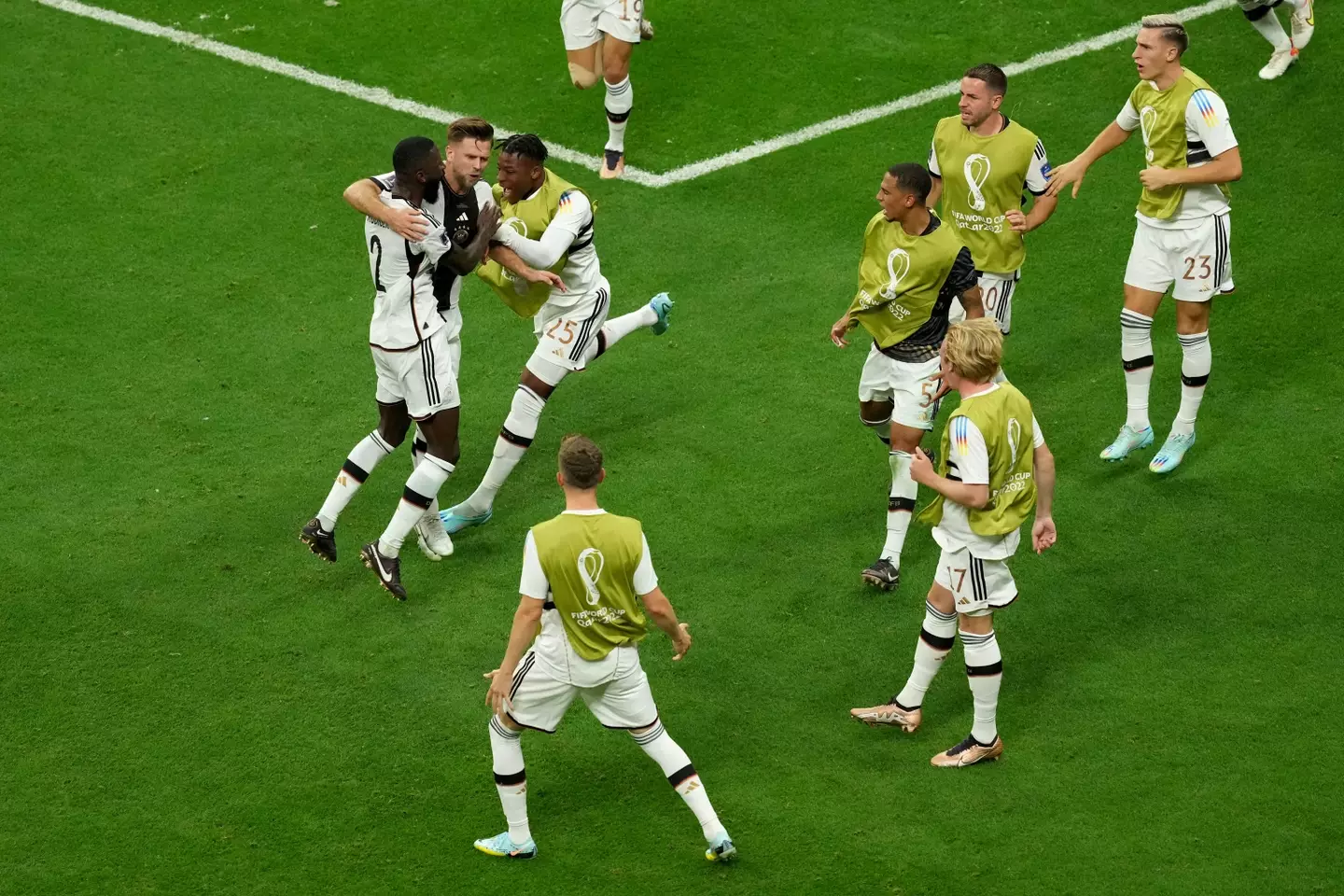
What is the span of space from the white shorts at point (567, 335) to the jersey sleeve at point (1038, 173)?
2.46 metres

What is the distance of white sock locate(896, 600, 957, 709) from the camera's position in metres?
7.14

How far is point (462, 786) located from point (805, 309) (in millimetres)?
4911

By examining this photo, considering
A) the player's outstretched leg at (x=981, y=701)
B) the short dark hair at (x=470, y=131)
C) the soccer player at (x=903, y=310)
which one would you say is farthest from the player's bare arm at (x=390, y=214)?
the player's outstretched leg at (x=981, y=701)

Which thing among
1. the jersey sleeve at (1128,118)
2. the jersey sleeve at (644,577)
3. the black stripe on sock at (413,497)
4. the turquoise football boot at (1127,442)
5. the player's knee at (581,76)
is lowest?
the jersey sleeve at (644,577)

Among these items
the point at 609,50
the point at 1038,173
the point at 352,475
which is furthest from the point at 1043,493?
the point at 609,50

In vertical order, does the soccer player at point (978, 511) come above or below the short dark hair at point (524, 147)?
below

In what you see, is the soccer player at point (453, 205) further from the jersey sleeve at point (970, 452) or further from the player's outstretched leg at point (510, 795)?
the jersey sleeve at point (970, 452)

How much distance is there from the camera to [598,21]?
12.4 meters

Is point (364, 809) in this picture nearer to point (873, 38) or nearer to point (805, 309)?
point (805, 309)

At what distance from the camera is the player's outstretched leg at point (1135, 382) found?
925 centimetres

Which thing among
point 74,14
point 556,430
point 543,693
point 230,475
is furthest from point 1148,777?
point 74,14

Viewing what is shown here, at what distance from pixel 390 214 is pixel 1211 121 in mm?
4452

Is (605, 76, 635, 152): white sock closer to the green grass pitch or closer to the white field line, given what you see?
the white field line

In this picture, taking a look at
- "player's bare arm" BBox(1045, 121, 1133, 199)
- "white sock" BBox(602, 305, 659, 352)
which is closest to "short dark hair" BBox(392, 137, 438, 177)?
"white sock" BBox(602, 305, 659, 352)
